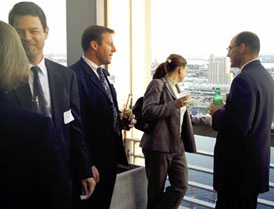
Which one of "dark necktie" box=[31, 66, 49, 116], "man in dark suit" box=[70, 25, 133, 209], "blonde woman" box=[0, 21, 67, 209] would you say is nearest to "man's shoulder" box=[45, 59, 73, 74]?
"dark necktie" box=[31, 66, 49, 116]

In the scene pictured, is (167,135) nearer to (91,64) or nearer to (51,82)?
→ (91,64)

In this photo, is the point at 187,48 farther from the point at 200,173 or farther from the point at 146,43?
the point at 200,173

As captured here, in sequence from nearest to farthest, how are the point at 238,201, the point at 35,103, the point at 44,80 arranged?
the point at 35,103 < the point at 44,80 < the point at 238,201

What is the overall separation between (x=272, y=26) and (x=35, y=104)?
2.17 m

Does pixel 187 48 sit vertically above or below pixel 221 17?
below

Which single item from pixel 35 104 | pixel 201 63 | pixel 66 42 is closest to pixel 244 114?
pixel 201 63

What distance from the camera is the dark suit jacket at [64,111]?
1.67 m

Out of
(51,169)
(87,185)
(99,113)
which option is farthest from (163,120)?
(51,169)

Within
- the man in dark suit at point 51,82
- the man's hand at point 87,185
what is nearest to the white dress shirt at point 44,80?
the man in dark suit at point 51,82

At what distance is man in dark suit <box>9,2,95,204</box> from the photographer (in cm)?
167

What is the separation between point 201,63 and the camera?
3420mm

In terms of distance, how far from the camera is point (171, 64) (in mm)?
2994

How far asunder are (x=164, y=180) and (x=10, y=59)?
2182 mm

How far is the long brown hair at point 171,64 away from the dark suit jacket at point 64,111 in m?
1.29
